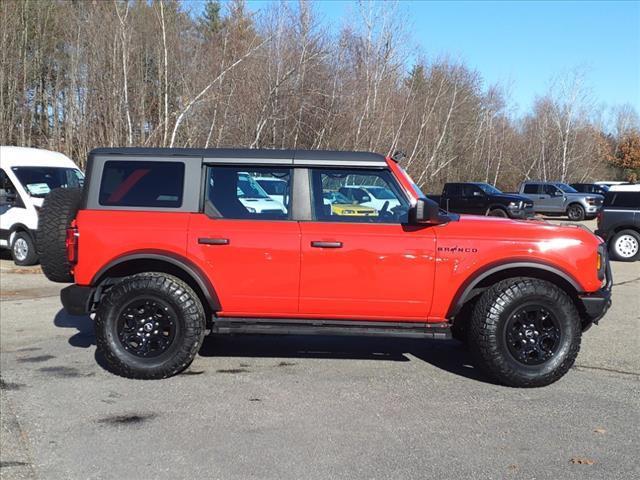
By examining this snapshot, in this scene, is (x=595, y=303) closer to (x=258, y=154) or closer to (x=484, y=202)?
(x=258, y=154)

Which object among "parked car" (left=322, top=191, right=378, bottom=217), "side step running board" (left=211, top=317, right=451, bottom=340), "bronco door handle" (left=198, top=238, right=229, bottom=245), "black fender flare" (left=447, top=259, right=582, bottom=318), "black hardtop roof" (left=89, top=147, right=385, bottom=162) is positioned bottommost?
"side step running board" (left=211, top=317, right=451, bottom=340)

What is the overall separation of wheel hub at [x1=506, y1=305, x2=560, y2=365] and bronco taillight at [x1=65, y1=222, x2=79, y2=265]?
3753 millimetres

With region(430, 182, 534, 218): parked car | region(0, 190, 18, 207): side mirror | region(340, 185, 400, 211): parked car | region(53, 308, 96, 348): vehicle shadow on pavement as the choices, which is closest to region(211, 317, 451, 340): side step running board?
region(340, 185, 400, 211): parked car

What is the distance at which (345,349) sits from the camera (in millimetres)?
6352

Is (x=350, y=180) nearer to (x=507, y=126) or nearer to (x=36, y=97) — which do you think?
(x=36, y=97)

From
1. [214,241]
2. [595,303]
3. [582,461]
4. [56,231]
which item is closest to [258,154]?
[214,241]

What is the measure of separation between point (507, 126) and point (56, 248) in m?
44.9

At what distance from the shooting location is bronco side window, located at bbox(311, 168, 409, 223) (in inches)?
207

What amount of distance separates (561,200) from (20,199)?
75.8 feet

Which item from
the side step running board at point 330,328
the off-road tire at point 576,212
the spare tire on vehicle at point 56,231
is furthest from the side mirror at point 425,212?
the off-road tire at point 576,212

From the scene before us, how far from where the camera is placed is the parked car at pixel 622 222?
13672mm

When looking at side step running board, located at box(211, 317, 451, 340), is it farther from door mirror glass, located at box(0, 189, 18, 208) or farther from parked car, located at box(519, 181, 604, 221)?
parked car, located at box(519, 181, 604, 221)

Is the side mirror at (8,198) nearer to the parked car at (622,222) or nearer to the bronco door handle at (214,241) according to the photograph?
the bronco door handle at (214,241)

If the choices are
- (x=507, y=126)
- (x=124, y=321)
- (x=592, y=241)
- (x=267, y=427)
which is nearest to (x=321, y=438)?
(x=267, y=427)
